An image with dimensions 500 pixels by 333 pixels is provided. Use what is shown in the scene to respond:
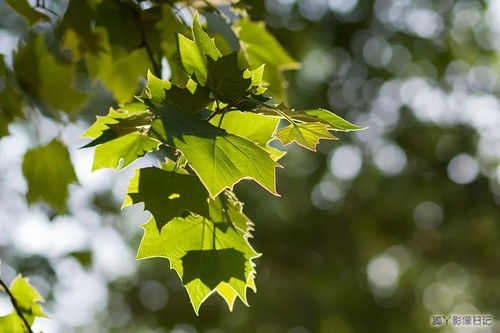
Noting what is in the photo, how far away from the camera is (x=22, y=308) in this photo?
28.8 inches

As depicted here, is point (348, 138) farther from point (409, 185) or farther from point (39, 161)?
point (39, 161)

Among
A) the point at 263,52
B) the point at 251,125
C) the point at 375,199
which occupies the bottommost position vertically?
the point at 375,199

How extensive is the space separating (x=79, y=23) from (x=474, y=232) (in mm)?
4403

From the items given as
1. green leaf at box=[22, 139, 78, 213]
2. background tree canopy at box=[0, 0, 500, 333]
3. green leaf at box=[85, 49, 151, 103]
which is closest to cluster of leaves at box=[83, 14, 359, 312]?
green leaf at box=[85, 49, 151, 103]

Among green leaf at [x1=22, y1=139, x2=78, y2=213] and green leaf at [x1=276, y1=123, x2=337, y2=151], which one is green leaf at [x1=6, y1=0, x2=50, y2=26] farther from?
green leaf at [x1=276, y1=123, x2=337, y2=151]

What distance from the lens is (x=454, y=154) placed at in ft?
15.7

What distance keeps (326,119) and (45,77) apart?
0.56 meters

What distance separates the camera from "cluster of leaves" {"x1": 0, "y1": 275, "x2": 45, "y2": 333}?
692 millimetres

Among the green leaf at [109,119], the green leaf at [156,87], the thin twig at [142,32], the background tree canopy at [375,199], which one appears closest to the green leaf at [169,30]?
the thin twig at [142,32]

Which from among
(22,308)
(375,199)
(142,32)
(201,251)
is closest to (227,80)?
(201,251)

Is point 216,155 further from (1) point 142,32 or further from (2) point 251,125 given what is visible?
(1) point 142,32

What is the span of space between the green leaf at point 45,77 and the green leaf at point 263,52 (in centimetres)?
26

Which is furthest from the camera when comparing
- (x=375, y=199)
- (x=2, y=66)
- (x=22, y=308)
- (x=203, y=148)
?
(x=375, y=199)

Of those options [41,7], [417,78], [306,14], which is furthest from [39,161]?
[417,78]
